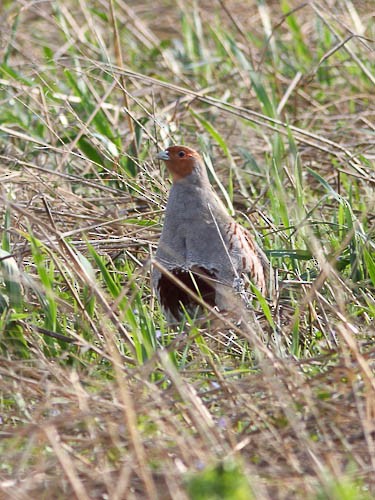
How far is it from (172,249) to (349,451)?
5.11 ft

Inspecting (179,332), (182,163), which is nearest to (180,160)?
(182,163)

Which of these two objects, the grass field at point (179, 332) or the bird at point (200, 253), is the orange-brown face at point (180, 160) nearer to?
the bird at point (200, 253)

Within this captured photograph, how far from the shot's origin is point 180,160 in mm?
4047

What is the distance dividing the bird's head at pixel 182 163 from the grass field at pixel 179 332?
0.16 m

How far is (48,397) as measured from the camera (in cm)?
268

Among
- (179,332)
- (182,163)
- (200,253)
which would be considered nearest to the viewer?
(179,332)

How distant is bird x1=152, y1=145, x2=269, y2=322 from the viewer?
375 cm

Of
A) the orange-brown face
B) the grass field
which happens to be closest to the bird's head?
the orange-brown face

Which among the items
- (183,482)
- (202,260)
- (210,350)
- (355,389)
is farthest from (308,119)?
(183,482)

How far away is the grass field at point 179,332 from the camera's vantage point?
7.71 feet

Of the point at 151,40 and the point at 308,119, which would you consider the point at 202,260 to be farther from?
the point at 151,40

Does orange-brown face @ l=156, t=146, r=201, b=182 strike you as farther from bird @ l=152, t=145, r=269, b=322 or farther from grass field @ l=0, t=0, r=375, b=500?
grass field @ l=0, t=0, r=375, b=500

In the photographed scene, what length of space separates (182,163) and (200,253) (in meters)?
0.42

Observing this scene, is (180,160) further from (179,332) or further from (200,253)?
(179,332)
